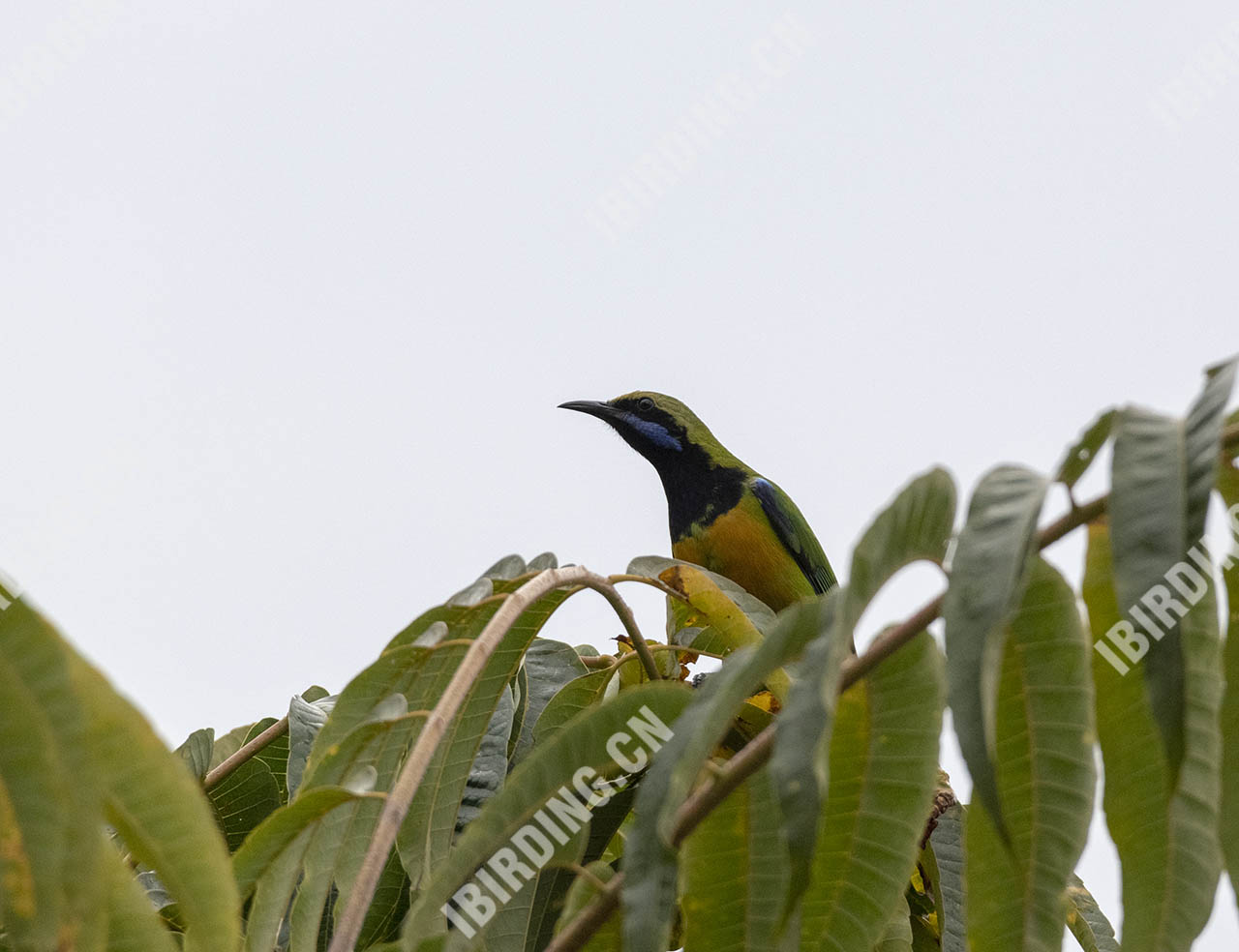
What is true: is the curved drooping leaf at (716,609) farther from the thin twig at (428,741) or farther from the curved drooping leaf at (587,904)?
the curved drooping leaf at (587,904)

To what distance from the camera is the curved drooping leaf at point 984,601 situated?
104 centimetres

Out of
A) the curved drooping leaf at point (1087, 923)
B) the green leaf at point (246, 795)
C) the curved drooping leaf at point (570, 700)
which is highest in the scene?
the curved drooping leaf at point (570, 700)

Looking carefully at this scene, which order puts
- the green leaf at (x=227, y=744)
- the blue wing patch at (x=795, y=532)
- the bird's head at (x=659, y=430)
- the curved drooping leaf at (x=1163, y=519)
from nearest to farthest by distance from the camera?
1. the curved drooping leaf at (x=1163, y=519)
2. the green leaf at (x=227, y=744)
3. the blue wing patch at (x=795, y=532)
4. the bird's head at (x=659, y=430)

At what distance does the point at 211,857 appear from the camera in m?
1.17

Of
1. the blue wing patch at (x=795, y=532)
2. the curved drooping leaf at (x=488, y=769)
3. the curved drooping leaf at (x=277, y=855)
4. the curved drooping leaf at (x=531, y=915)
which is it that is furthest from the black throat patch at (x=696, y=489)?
the curved drooping leaf at (x=277, y=855)

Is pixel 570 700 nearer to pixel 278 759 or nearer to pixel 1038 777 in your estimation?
pixel 278 759

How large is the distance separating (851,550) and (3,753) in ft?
2.66

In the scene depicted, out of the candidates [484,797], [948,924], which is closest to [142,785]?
[484,797]

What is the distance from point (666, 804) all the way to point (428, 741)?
1.43ft

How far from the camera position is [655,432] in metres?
6.18

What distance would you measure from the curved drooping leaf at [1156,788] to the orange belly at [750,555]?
4096 millimetres

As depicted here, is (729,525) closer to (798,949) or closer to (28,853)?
(798,949)

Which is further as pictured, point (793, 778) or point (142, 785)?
point (142, 785)

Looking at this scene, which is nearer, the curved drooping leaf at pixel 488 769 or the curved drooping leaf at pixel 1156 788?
the curved drooping leaf at pixel 1156 788
